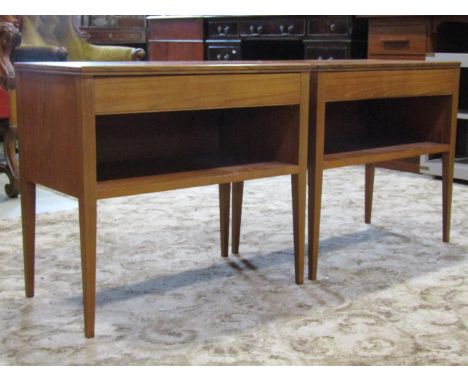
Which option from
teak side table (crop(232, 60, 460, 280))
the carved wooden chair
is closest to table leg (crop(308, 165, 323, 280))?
teak side table (crop(232, 60, 460, 280))

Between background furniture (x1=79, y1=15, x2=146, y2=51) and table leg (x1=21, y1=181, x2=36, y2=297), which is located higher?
background furniture (x1=79, y1=15, x2=146, y2=51)

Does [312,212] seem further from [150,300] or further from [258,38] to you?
[258,38]

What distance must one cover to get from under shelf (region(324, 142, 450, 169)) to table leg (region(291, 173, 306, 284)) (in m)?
0.10

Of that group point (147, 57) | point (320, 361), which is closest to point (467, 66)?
point (320, 361)

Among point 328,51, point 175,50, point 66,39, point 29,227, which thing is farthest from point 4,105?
point 175,50

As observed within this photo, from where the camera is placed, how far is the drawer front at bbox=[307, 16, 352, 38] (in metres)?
3.97

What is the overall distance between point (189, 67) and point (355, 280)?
2.68 ft

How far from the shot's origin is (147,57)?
5602 mm

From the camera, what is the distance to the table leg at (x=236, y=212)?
226cm

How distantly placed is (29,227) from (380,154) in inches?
41.0

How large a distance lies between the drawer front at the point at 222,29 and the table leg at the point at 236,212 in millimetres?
2493

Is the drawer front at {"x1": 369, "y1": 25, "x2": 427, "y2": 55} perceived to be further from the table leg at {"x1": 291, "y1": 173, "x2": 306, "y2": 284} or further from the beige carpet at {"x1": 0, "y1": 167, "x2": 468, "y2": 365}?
the table leg at {"x1": 291, "y1": 173, "x2": 306, "y2": 284}

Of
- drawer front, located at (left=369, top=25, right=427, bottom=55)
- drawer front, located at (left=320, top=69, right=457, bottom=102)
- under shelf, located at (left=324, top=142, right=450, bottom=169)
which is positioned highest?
drawer front, located at (left=369, top=25, right=427, bottom=55)

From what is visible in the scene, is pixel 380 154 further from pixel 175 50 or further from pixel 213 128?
pixel 175 50
